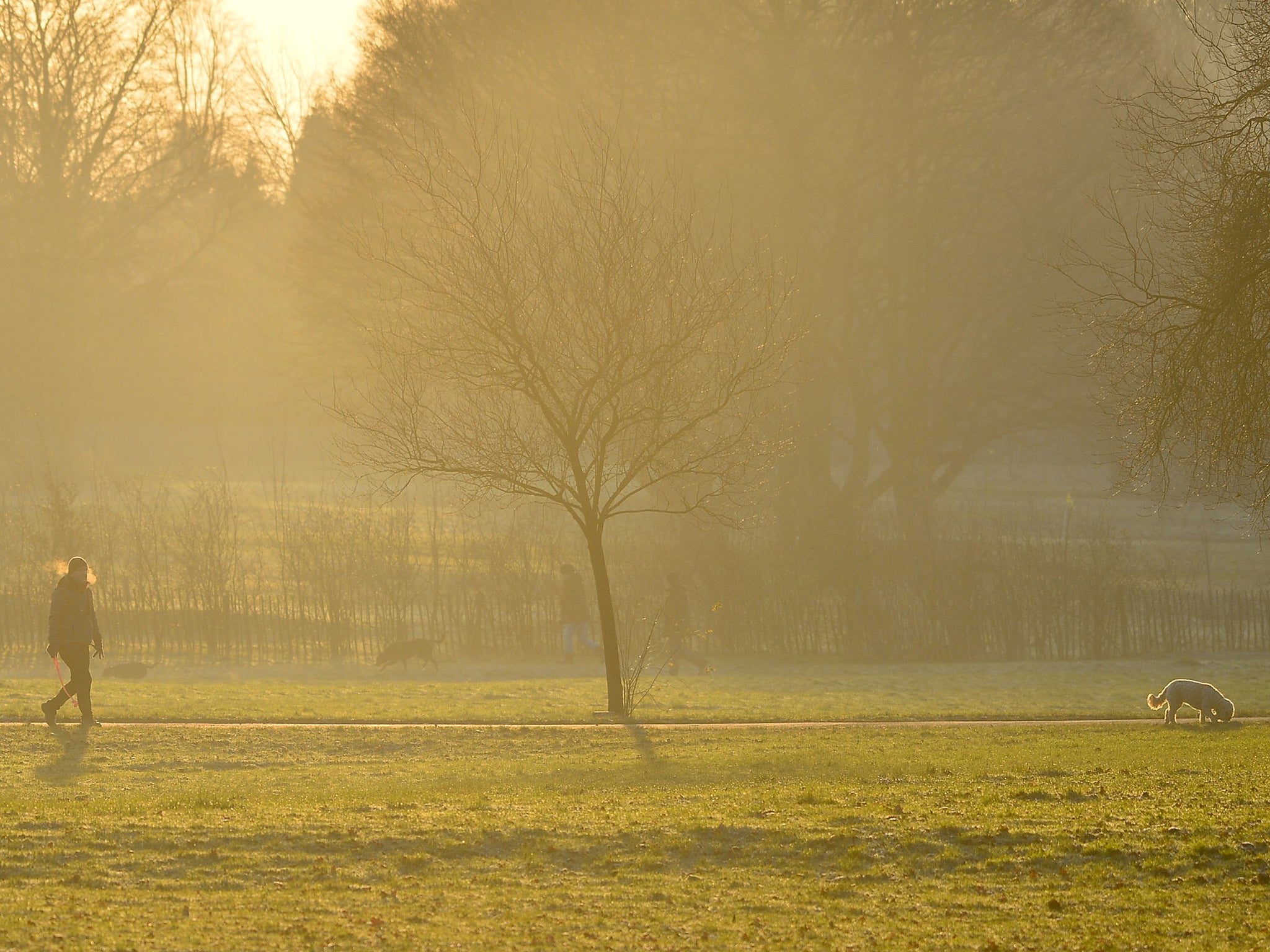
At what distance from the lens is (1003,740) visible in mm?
16359

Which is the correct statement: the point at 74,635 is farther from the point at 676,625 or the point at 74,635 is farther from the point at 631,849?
the point at 676,625

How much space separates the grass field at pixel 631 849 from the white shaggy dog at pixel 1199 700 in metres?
2.53

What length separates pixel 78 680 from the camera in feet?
54.0

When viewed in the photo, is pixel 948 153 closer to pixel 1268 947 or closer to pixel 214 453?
pixel 1268 947

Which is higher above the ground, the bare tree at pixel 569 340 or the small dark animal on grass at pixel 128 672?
the bare tree at pixel 569 340

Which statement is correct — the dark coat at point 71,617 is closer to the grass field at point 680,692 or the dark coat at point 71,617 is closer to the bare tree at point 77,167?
the grass field at point 680,692

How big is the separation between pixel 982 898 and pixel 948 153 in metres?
26.6

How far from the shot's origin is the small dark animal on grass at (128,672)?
77.9ft

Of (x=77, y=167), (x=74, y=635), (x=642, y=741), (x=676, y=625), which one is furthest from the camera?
(x=77, y=167)

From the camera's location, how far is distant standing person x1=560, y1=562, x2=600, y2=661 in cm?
2578

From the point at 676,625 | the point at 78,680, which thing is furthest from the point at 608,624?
the point at 676,625

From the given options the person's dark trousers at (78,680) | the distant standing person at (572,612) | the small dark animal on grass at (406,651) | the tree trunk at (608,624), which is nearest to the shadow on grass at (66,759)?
the person's dark trousers at (78,680)

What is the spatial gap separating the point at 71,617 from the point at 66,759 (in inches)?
107

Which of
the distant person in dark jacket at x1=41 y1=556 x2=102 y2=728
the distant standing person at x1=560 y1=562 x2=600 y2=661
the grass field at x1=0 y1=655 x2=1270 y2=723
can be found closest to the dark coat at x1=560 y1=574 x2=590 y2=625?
the distant standing person at x1=560 y1=562 x2=600 y2=661
